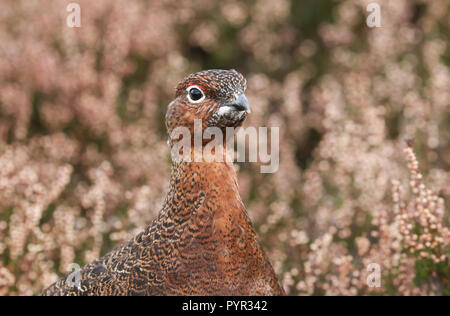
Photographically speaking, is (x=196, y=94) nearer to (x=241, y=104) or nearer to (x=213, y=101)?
(x=213, y=101)

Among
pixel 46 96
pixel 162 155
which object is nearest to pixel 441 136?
pixel 162 155

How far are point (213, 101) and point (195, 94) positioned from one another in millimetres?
101

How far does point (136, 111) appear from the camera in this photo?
5.74 meters

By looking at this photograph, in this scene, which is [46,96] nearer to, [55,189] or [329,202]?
[55,189]

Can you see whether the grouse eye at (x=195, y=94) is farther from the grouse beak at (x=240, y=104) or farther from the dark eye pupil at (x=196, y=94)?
the grouse beak at (x=240, y=104)

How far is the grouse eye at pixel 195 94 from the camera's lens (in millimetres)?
2666

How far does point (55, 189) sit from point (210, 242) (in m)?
1.45

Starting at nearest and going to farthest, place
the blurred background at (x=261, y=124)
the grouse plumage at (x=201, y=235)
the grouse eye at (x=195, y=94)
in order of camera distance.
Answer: the grouse plumage at (x=201, y=235), the grouse eye at (x=195, y=94), the blurred background at (x=261, y=124)

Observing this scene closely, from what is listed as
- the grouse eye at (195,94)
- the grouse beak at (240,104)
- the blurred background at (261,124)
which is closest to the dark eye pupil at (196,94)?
the grouse eye at (195,94)

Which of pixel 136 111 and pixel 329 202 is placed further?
pixel 136 111

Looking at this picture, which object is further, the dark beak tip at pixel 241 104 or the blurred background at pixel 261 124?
the blurred background at pixel 261 124

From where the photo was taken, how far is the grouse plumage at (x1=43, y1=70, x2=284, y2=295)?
252cm

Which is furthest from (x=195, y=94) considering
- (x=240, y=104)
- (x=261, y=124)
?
(x=261, y=124)
